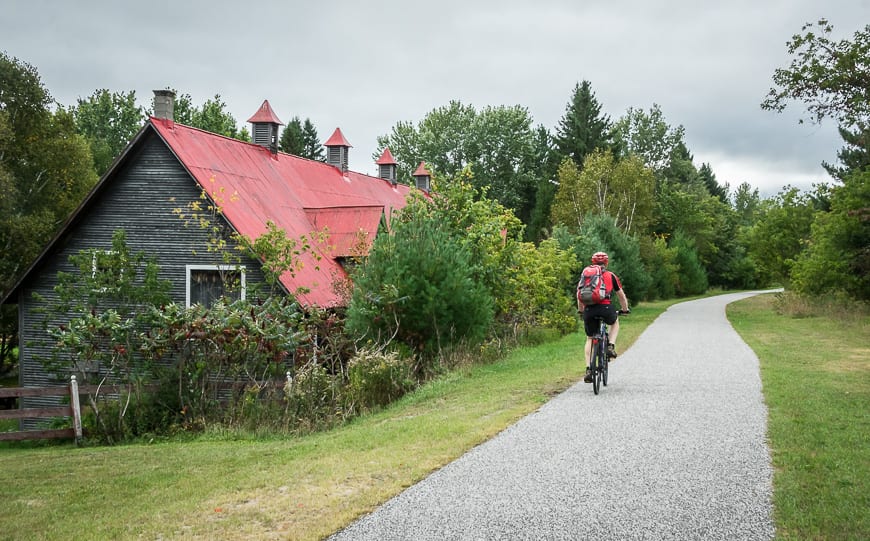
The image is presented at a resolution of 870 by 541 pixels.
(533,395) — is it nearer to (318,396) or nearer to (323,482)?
(318,396)

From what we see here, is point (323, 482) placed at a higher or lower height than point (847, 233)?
lower

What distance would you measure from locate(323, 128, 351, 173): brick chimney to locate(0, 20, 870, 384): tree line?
882 centimetres

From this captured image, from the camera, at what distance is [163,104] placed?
2311cm

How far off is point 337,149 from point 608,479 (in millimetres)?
30035

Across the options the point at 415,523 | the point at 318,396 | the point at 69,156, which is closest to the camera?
the point at 415,523

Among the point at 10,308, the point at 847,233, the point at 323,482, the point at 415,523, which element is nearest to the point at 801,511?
the point at 415,523

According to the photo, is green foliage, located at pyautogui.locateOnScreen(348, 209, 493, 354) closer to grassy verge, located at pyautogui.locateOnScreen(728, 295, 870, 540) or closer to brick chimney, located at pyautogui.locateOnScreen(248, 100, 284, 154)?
grassy verge, located at pyautogui.locateOnScreen(728, 295, 870, 540)

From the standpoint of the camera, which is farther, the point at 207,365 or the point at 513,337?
the point at 513,337

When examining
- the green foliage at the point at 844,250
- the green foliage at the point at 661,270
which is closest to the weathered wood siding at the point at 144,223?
the green foliage at the point at 844,250

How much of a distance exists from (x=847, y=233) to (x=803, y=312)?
11.4 feet

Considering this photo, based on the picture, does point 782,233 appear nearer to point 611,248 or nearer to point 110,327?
point 611,248

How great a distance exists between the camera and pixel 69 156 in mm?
36219

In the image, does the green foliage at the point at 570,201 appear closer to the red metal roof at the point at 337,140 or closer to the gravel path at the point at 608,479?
the red metal roof at the point at 337,140

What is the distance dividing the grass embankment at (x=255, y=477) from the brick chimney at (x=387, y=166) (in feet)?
99.5
